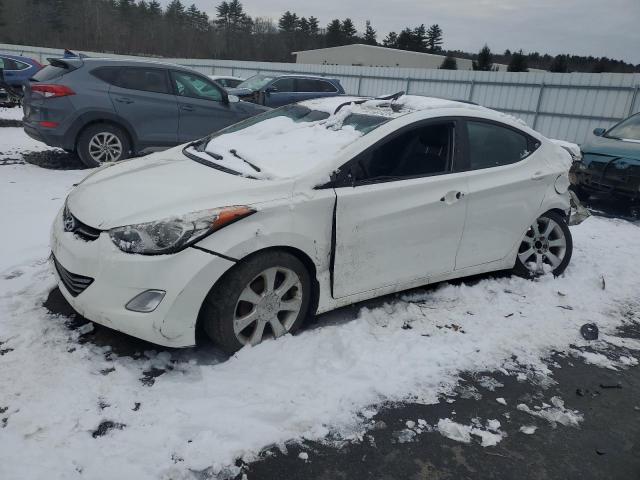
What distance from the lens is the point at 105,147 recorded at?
24.9 feet

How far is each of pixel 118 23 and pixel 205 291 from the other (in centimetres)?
7580

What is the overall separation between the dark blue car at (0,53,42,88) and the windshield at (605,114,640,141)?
15853 millimetres

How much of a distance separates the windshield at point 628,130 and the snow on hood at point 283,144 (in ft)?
21.9

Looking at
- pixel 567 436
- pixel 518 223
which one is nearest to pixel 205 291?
pixel 567 436

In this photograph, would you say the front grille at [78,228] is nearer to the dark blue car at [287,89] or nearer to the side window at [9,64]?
the dark blue car at [287,89]

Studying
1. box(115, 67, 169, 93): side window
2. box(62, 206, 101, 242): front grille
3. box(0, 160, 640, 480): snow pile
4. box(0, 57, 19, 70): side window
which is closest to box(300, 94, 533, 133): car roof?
box(0, 160, 640, 480): snow pile

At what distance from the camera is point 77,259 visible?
291cm

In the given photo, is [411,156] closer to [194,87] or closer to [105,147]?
[105,147]

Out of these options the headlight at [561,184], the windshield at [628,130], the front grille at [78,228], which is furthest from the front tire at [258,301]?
the windshield at [628,130]

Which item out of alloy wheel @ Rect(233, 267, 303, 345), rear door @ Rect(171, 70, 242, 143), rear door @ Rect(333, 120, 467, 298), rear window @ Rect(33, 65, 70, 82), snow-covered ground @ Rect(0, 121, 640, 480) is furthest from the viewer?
rear door @ Rect(171, 70, 242, 143)

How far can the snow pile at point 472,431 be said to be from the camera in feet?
A: 8.71

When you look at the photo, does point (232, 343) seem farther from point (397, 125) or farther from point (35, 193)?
point (35, 193)

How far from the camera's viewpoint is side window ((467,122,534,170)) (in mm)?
4074

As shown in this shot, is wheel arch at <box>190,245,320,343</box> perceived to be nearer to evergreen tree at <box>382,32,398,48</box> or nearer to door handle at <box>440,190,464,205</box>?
door handle at <box>440,190,464,205</box>
